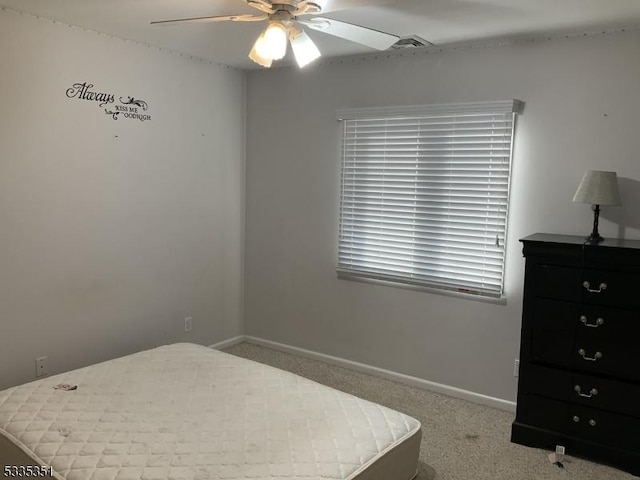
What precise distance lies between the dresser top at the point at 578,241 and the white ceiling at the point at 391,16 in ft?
3.94

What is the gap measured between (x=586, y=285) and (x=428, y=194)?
1.24 metres

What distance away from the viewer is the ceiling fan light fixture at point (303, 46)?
2316mm

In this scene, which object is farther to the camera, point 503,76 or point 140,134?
point 140,134

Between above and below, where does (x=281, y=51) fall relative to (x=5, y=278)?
above

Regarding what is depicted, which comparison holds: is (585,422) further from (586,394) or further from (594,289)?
(594,289)

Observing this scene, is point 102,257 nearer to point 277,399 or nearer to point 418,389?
point 277,399

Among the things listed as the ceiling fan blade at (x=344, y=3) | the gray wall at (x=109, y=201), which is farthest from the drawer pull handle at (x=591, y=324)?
the gray wall at (x=109, y=201)

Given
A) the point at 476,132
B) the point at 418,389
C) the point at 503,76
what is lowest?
the point at 418,389

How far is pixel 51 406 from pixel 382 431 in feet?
5.11

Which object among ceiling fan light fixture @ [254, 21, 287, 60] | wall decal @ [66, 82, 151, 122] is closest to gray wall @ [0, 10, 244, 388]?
wall decal @ [66, 82, 151, 122]

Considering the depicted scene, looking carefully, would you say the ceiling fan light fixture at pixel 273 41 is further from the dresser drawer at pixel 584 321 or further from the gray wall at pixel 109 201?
the dresser drawer at pixel 584 321

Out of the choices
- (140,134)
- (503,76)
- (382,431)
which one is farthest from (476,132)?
(140,134)

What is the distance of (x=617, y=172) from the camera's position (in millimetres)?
2982

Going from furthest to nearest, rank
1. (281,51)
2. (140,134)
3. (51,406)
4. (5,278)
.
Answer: (140,134), (5,278), (51,406), (281,51)
